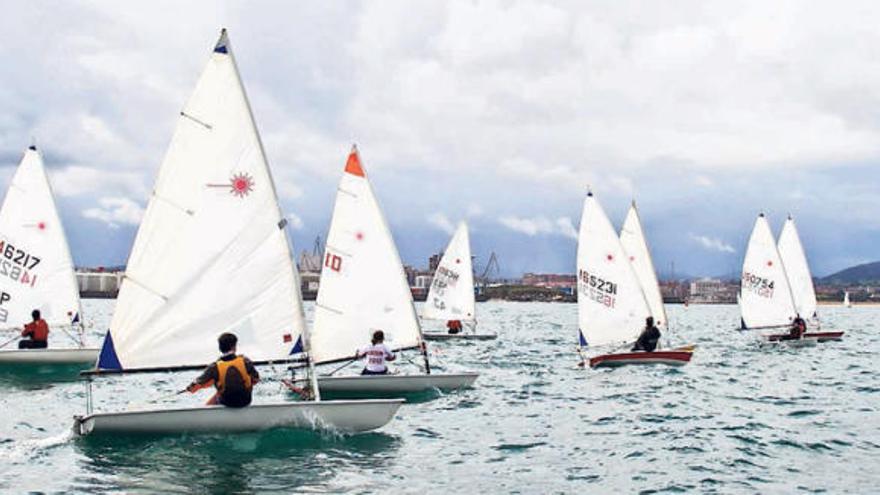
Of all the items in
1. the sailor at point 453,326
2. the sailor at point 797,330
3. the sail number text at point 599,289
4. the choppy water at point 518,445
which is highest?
the sail number text at point 599,289

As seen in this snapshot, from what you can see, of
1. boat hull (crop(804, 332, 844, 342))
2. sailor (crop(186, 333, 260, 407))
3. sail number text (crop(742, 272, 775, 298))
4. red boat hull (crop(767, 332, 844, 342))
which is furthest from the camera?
sail number text (crop(742, 272, 775, 298))

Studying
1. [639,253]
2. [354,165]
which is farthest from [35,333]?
[639,253]

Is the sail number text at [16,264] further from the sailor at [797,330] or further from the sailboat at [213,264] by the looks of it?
the sailor at [797,330]

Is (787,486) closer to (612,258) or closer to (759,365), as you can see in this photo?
(612,258)

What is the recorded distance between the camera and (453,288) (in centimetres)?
5328

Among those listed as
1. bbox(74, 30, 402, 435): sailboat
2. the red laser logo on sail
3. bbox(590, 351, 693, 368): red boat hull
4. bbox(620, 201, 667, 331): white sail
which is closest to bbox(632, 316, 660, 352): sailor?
bbox(590, 351, 693, 368): red boat hull

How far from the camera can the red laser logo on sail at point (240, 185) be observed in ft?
56.3

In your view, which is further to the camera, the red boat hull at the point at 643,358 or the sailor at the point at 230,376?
the red boat hull at the point at 643,358

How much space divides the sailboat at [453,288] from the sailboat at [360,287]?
1059 inches

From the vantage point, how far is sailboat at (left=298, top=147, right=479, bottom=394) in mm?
24766

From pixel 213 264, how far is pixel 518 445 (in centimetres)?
689

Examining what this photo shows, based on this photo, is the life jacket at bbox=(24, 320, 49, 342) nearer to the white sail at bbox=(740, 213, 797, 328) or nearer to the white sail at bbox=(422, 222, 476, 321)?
the white sail at bbox=(422, 222, 476, 321)

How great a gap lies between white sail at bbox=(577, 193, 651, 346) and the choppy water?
330 cm

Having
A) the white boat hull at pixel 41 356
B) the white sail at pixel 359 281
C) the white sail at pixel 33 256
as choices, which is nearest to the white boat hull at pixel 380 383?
the white sail at pixel 359 281
